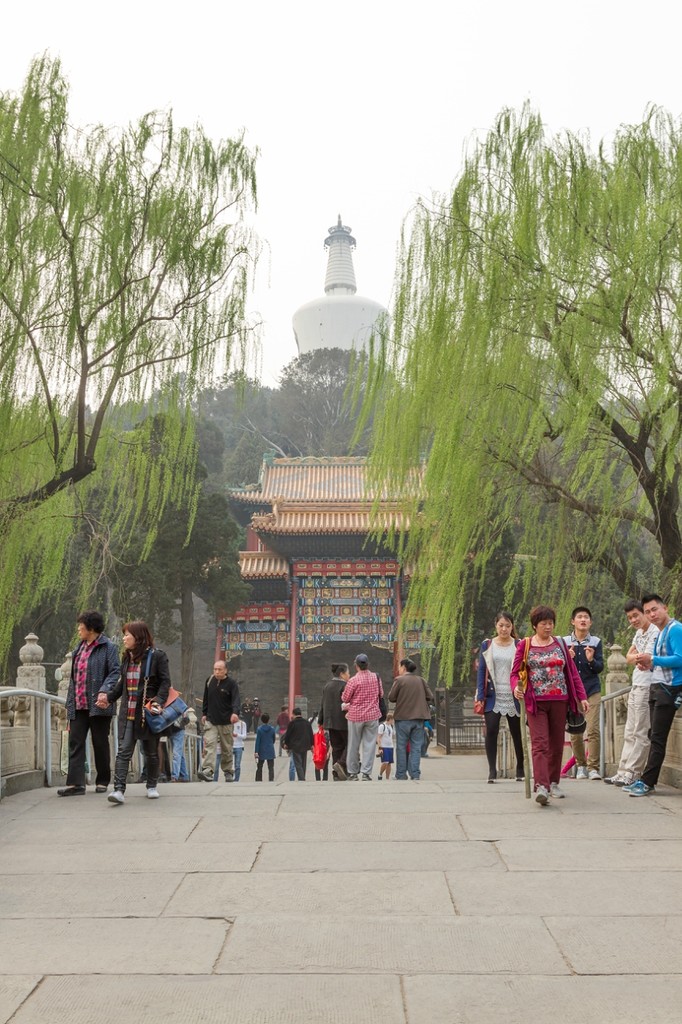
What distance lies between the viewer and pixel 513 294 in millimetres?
8719

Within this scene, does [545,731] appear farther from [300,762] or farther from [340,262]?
[340,262]

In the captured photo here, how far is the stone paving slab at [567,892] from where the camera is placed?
3.79m

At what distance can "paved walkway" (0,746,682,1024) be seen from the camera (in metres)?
2.92

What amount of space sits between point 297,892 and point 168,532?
733 inches

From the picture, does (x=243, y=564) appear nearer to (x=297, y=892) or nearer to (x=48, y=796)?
(x=48, y=796)

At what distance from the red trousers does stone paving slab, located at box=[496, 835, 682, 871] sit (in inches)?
41.8

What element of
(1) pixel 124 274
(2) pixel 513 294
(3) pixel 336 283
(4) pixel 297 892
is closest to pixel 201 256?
(1) pixel 124 274

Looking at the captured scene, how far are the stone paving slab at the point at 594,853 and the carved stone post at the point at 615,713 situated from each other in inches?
125

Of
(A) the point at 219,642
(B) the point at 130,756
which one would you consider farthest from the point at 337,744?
(A) the point at 219,642

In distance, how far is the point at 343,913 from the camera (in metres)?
3.76

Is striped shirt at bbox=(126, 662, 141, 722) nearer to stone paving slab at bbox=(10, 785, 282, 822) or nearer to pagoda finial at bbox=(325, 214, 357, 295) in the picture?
stone paving slab at bbox=(10, 785, 282, 822)

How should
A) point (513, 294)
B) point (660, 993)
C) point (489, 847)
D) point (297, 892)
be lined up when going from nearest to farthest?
point (660, 993) < point (297, 892) < point (489, 847) < point (513, 294)

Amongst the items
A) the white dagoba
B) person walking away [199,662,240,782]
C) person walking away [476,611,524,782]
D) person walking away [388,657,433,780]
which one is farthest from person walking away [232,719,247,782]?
the white dagoba

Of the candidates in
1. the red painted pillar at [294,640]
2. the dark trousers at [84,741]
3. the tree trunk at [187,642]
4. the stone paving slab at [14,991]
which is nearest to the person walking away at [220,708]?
the dark trousers at [84,741]
